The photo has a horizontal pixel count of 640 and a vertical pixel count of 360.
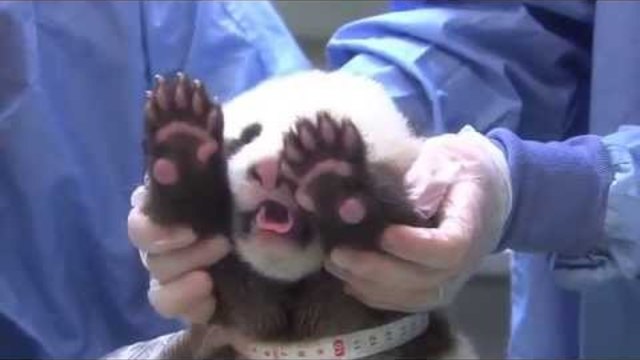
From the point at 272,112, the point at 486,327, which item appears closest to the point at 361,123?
the point at 272,112

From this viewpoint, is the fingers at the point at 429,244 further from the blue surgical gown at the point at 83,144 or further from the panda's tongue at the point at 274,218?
the blue surgical gown at the point at 83,144

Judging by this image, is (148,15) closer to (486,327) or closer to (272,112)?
(272,112)

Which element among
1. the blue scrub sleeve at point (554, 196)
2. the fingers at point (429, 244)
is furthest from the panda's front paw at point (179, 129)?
the blue scrub sleeve at point (554, 196)

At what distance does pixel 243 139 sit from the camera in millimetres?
669

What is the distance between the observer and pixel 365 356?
0.67 meters

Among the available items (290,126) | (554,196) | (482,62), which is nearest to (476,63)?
(482,62)

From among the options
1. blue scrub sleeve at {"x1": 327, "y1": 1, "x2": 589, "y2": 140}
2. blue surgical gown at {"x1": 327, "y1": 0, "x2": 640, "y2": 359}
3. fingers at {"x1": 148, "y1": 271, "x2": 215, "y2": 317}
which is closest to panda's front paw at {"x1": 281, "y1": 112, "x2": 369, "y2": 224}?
fingers at {"x1": 148, "y1": 271, "x2": 215, "y2": 317}

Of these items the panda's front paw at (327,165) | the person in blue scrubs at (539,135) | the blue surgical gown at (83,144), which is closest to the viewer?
the panda's front paw at (327,165)

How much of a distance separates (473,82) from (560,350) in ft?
0.73

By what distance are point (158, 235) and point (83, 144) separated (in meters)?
0.32

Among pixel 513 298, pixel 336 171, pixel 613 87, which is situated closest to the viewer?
pixel 336 171

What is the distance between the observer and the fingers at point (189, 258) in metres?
0.64

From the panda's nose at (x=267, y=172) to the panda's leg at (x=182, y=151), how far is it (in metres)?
0.02

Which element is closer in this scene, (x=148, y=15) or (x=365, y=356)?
(x=365, y=356)
